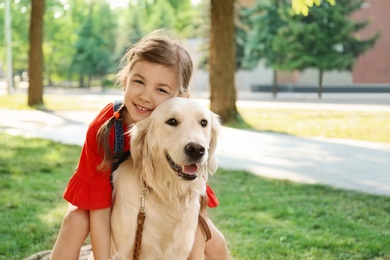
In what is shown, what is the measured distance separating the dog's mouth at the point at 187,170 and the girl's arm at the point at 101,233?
20.7 inches

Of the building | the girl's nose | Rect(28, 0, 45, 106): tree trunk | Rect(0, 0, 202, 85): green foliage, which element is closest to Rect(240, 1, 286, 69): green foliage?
Rect(0, 0, 202, 85): green foliage

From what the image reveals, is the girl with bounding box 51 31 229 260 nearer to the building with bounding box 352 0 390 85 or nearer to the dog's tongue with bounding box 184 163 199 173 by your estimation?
the dog's tongue with bounding box 184 163 199 173

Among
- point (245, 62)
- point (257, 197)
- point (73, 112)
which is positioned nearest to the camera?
point (257, 197)

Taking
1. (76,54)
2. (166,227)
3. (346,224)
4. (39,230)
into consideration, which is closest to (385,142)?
(346,224)

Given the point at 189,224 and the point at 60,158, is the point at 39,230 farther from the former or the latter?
the point at 60,158

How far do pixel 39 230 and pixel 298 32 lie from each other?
23.7m

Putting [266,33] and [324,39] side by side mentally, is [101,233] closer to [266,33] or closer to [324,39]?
[324,39]

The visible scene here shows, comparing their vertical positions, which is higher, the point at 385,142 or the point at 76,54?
the point at 76,54

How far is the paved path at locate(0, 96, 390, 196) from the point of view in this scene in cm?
646

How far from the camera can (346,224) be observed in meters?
4.56

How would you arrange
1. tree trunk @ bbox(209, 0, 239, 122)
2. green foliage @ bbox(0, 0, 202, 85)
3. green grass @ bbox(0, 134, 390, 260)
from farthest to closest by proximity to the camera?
green foliage @ bbox(0, 0, 202, 85) < tree trunk @ bbox(209, 0, 239, 122) < green grass @ bbox(0, 134, 390, 260)

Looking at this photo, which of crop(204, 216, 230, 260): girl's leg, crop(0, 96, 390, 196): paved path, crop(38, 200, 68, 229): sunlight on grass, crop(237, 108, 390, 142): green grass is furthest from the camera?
crop(237, 108, 390, 142): green grass

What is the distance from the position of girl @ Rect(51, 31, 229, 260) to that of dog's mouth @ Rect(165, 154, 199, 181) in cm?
40

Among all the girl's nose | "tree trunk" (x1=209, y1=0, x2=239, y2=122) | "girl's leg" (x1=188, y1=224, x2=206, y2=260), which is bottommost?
"girl's leg" (x1=188, y1=224, x2=206, y2=260)
